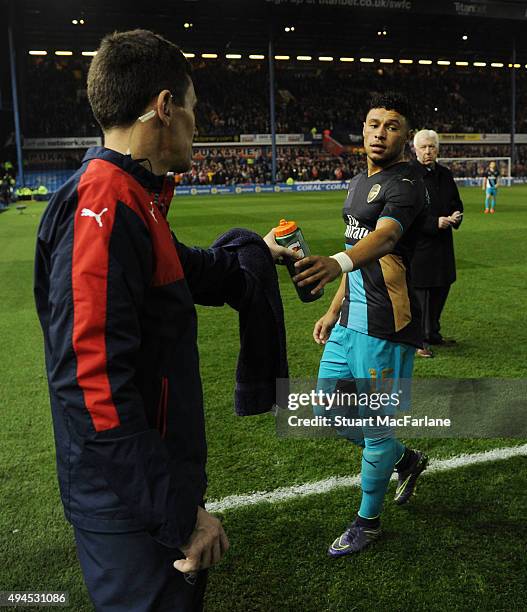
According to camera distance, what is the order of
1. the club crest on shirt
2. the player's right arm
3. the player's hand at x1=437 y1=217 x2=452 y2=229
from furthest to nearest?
the player's hand at x1=437 y1=217 x2=452 y2=229, the player's right arm, the club crest on shirt

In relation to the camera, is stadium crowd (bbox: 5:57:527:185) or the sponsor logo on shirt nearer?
the sponsor logo on shirt

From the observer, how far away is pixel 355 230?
10.2 feet

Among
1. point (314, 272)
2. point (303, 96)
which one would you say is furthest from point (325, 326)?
point (303, 96)

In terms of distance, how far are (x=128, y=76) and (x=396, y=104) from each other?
1815 millimetres

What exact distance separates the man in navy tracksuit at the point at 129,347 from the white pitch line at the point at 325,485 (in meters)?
1.74

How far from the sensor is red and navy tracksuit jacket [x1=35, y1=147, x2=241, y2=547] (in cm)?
133

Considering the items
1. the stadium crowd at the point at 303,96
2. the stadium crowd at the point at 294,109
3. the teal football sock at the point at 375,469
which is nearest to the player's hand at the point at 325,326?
the teal football sock at the point at 375,469

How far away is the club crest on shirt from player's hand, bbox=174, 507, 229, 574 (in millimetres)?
1868

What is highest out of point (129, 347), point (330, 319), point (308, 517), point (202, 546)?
point (129, 347)

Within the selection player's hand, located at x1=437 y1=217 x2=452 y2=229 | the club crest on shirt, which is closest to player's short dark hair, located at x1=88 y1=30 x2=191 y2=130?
the club crest on shirt

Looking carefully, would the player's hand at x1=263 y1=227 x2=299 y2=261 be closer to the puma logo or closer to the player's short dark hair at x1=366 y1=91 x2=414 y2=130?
the puma logo

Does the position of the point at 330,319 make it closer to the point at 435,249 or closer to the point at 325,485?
the point at 325,485

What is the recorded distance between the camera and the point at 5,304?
8922mm

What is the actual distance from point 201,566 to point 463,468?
2.79 m
